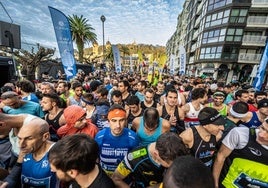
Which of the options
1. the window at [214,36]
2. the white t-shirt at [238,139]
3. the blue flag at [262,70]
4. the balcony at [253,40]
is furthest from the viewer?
the window at [214,36]

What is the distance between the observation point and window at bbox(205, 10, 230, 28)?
3099 centimetres

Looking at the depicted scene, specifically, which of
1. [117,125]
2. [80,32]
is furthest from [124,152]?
[80,32]

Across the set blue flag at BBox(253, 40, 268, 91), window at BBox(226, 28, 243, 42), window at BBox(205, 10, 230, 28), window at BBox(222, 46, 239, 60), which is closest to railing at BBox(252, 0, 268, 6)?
window at BBox(205, 10, 230, 28)

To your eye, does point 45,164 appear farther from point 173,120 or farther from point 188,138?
point 173,120

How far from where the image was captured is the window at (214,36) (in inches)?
1237

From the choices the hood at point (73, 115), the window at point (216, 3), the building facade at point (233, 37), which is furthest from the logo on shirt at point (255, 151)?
the window at point (216, 3)

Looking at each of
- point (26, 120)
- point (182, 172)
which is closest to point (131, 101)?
point (26, 120)

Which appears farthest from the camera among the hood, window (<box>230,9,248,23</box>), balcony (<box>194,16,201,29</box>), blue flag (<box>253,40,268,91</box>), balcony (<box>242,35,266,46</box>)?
balcony (<box>194,16,201,29</box>)

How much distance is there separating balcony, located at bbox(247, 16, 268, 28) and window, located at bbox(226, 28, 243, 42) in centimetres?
191

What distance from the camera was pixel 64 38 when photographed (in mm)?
7914

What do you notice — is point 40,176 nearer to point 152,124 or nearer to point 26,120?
point 26,120

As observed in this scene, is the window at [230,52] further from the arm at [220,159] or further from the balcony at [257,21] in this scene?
the arm at [220,159]

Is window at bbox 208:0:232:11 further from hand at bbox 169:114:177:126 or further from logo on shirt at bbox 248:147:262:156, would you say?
logo on shirt at bbox 248:147:262:156

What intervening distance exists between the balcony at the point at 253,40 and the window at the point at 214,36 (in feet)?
Answer: 13.2
